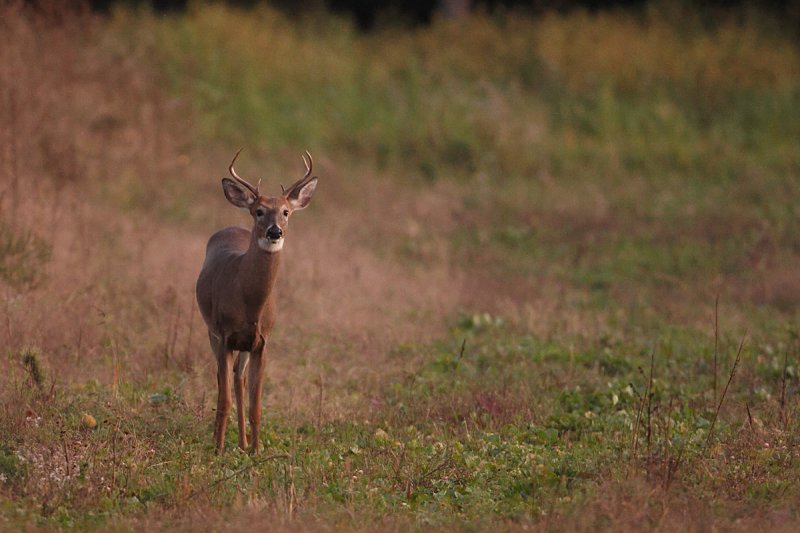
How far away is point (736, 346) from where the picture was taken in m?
9.52

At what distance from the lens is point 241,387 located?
24.0ft

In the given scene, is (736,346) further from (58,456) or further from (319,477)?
(58,456)

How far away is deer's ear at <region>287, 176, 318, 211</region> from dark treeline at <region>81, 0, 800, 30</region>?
1622cm

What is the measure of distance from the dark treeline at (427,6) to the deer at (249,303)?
16.5 meters

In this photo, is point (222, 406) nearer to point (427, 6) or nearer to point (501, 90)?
point (501, 90)

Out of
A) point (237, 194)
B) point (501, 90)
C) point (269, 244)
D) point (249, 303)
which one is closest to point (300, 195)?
point (237, 194)

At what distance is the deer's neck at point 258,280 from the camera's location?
7141 millimetres

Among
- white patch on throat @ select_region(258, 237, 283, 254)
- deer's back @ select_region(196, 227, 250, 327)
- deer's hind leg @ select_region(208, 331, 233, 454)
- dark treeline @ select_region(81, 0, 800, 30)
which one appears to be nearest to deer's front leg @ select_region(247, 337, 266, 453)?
deer's hind leg @ select_region(208, 331, 233, 454)

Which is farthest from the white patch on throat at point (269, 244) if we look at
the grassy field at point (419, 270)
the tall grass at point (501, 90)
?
the tall grass at point (501, 90)

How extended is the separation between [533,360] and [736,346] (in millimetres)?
1625

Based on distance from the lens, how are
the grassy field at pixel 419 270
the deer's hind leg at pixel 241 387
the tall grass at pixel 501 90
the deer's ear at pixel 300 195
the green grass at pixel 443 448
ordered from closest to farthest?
the green grass at pixel 443 448 → the grassy field at pixel 419 270 → the deer's hind leg at pixel 241 387 → the deer's ear at pixel 300 195 → the tall grass at pixel 501 90

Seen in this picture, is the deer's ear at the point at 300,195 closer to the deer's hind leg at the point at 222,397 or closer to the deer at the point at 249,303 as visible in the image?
the deer at the point at 249,303

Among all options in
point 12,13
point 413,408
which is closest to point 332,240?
point 12,13

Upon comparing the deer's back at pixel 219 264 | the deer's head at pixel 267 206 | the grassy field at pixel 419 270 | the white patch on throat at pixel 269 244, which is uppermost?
the deer's head at pixel 267 206
